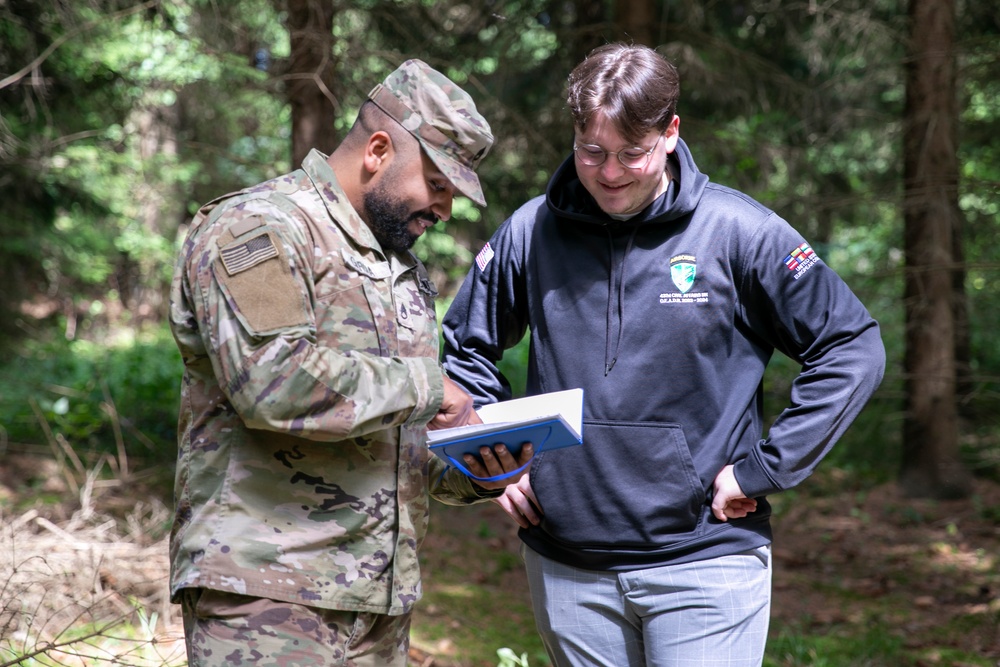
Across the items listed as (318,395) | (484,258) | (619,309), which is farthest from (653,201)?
(318,395)

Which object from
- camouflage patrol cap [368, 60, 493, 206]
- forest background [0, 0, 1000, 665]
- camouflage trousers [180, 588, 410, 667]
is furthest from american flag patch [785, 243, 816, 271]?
forest background [0, 0, 1000, 665]

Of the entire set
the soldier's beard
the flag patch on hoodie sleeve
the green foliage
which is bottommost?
the green foliage

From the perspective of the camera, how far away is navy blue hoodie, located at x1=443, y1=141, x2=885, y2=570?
2.35 meters

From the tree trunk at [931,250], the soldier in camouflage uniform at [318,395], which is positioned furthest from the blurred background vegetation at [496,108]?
the soldier in camouflage uniform at [318,395]

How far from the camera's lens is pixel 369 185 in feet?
7.42

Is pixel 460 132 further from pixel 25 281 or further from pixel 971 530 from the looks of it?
pixel 25 281

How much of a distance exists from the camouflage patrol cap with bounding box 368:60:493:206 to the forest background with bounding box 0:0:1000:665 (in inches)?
121

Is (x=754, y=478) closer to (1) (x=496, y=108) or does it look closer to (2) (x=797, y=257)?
(2) (x=797, y=257)

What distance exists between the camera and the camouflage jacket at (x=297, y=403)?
1899 mm

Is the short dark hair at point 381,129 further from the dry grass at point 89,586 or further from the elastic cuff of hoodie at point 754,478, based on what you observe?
the dry grass at point 89,586

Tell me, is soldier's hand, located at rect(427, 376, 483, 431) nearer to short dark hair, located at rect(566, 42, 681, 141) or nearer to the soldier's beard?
the soldier's beard

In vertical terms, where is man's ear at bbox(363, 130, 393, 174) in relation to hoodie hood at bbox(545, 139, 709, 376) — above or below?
above

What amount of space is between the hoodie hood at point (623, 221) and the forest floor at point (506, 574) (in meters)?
2.23

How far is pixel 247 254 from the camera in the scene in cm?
193
